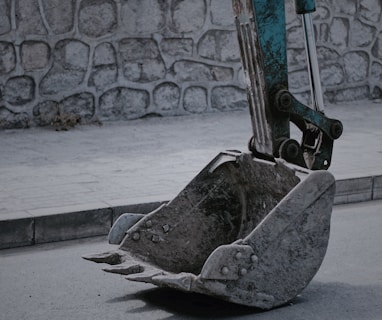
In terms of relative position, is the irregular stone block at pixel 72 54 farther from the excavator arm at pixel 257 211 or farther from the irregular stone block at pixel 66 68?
the excavator arm at pixel 257 211

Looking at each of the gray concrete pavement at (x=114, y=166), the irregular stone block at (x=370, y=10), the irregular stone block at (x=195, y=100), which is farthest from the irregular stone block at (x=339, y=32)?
the irregular stone block at (x=195, y=100)

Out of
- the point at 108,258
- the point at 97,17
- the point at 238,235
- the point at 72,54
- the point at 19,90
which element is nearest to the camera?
the point at 108,258

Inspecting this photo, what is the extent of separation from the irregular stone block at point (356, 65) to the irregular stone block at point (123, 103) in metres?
2.70

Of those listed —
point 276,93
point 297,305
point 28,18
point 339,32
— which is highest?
point 28,18

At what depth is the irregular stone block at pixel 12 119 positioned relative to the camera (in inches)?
357

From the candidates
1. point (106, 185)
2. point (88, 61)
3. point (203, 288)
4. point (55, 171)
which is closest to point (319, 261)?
point (203, 288)

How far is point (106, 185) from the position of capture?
6758 mm

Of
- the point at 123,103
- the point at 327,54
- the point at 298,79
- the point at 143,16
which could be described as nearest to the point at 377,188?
the point at 123,103

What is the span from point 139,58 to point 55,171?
109 inches

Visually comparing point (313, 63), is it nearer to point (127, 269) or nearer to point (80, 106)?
point (127, 269)

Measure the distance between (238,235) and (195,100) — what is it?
521 centimetres

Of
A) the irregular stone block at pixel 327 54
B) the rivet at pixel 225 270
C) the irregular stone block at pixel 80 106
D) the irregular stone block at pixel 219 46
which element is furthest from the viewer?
the irregular stone block at pixel 327 54

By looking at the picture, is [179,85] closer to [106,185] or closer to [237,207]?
[106,185]

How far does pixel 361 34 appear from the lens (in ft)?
36.6
